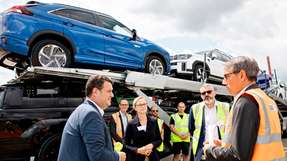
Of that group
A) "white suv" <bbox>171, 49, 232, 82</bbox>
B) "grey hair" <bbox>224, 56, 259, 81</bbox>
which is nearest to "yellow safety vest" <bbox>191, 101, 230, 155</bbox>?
"grey hair" <bbox>224, 56, 259, 81</bbox>

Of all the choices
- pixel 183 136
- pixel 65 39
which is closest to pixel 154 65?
pixel 183 136

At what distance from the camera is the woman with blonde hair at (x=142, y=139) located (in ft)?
13.8

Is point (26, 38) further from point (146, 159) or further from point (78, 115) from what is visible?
point (78, 115)

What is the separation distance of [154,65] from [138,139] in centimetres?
381

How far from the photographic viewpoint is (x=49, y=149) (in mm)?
5242

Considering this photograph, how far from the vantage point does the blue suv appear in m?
5.67

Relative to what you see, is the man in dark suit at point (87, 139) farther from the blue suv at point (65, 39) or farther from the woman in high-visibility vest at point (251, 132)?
the blue suv at point (65, 39)

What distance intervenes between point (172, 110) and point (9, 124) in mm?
3376

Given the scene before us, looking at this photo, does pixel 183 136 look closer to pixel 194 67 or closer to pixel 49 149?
pixel 49 149

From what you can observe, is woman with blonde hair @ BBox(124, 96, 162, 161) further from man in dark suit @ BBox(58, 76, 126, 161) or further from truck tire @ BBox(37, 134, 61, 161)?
man in dark suit @ BBox(58, 76, 126, 161)

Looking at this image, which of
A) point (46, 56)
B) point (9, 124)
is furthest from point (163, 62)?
point (9, 124)

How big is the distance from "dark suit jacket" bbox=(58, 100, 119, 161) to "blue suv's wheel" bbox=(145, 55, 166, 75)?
5.47 meters

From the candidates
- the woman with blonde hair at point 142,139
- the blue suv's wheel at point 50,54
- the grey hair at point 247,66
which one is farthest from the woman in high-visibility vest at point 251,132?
the blue suv's wheel at point 50,54

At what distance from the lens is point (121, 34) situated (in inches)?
281
